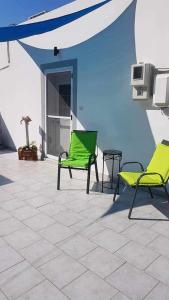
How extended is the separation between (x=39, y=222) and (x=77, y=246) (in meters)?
0.73

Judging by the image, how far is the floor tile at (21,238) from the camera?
2801mm

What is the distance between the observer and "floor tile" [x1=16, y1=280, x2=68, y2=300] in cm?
206

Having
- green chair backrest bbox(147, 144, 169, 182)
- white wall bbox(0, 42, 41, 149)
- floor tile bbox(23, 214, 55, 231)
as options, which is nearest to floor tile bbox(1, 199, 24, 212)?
floor tile bbox(23, 214, 55, 231)

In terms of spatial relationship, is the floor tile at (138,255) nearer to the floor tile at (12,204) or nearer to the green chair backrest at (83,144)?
the floor tile at (12,204)

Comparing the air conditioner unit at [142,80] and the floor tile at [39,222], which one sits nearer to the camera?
the floor tile at [39,222]

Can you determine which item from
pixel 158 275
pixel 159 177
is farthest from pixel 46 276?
pixel 159 177

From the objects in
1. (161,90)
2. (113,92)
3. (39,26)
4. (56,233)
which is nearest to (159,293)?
(56,233)

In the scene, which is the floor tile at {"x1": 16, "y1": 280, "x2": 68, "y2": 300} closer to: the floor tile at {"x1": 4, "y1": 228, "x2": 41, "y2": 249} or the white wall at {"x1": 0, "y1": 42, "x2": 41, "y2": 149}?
the floor tile at {"x1": 4, "y1": 228, "x2": 41, "y2": 249}

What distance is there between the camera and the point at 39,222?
3.30 m

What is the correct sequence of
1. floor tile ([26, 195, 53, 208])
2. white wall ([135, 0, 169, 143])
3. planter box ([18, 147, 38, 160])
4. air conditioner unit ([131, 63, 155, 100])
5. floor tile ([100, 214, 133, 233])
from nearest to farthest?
floor tile ([100, 214, 133, 233]), floor tile ([26, 195, 53, 208]), white wall ([135, 0, 169, 143]), air conditioner unit ([131, 63, 155, 100]), planter box ([18, 147, 38, 160])

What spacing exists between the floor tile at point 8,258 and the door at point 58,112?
12.0 feet

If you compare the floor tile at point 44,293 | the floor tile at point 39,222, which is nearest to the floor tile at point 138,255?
the floor tile at point 44,293

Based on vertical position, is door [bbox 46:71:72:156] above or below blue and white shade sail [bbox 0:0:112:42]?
below

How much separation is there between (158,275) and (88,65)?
4022mm
